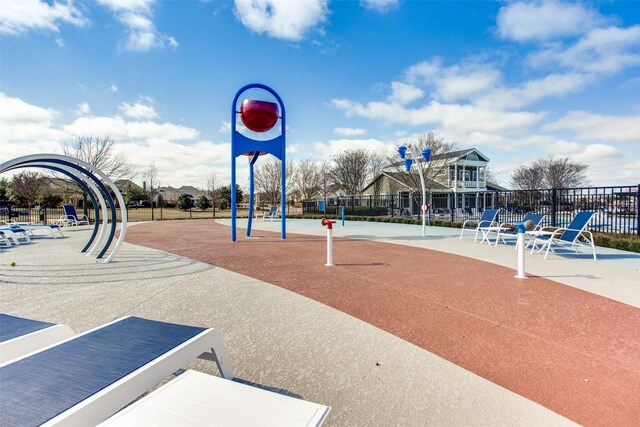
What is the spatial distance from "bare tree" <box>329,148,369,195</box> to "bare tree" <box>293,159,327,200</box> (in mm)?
1813

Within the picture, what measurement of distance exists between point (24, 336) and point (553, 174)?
5834cm

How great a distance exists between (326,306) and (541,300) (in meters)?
3.28

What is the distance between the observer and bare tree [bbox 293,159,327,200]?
1889 inches

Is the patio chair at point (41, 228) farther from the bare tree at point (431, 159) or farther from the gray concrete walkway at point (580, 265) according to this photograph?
the bare tree at point (431, 159)

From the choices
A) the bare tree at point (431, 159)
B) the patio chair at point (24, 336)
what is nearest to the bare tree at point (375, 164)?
the bare tree at point (431, 159)

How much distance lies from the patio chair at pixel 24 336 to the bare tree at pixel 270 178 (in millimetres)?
39471

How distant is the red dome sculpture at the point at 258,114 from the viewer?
11375mm

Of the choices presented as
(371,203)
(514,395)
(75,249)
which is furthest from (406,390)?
(371,203)

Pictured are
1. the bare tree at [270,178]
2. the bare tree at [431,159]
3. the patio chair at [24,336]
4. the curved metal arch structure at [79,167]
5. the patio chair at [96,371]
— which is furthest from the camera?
the bare tree at [270,178]

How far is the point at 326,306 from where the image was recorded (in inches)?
186

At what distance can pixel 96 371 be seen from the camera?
6.91 ft

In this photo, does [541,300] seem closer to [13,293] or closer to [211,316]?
[211,316]

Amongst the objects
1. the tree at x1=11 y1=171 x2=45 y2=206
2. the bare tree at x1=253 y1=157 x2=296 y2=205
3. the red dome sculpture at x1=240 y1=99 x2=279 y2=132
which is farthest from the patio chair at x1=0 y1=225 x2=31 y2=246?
the bare tree at x1=253 y1=157 x2=296 y2=205

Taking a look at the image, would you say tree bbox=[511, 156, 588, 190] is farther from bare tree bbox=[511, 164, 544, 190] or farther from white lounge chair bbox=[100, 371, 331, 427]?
white lounge chair bbox=[100, 371, 331, 427]
